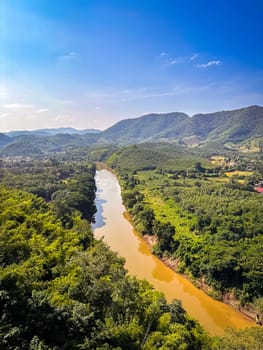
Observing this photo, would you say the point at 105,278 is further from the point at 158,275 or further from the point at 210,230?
the point at 210,230

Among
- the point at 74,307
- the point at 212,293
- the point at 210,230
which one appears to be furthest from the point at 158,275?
the point at 74,307

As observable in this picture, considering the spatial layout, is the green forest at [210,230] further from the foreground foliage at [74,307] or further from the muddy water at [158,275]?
the foreground foliage at [74,307]

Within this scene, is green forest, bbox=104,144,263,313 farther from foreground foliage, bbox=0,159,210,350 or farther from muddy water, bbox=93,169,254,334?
foreground foliage, bbox=0,159,210,350

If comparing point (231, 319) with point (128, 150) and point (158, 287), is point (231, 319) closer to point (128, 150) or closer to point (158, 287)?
point (158, 287)

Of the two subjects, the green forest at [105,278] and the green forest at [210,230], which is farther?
the green forest at [210,230]

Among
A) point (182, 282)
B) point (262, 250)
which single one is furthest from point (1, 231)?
point (262, 250)

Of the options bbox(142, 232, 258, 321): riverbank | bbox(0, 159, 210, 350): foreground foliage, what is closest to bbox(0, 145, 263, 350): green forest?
bbox(0, 159, 210, 350): foreground foliage

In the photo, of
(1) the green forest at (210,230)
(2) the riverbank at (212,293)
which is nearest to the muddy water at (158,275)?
(2) the riverbank at (212,293)

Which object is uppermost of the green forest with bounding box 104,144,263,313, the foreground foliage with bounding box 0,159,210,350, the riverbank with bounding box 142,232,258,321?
the foreground foliage with bounding box 0,159,210,350
